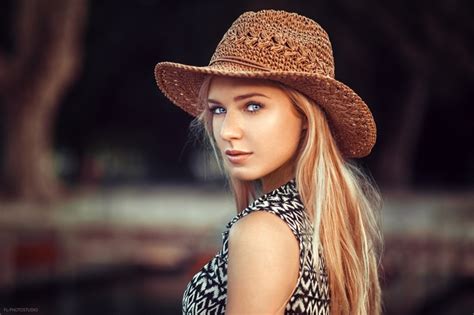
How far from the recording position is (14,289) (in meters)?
7.17

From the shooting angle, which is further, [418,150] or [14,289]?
[418,150]

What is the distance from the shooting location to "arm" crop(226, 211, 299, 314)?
1.38 m

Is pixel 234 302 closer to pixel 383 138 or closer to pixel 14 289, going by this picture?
pixel 14 289

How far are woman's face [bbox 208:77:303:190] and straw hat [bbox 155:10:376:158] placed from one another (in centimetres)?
4

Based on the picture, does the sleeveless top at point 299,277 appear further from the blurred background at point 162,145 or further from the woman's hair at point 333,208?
the blurred background at point 162,145

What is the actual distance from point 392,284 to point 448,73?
20.6 feet

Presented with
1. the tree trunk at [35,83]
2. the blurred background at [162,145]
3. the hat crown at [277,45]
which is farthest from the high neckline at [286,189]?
the tree trunk at [35,83]

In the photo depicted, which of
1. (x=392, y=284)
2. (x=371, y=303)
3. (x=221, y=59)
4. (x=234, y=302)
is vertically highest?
(x=221, y=59)

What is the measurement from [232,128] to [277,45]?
199mm

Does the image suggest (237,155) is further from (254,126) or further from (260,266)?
(260,266)

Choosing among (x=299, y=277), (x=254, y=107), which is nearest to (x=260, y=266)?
Answer: (x=299, y=277)

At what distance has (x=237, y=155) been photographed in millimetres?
1659

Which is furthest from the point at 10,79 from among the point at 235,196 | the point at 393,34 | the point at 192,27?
the point at 235,196

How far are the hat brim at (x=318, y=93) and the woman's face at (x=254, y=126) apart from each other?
41mm
